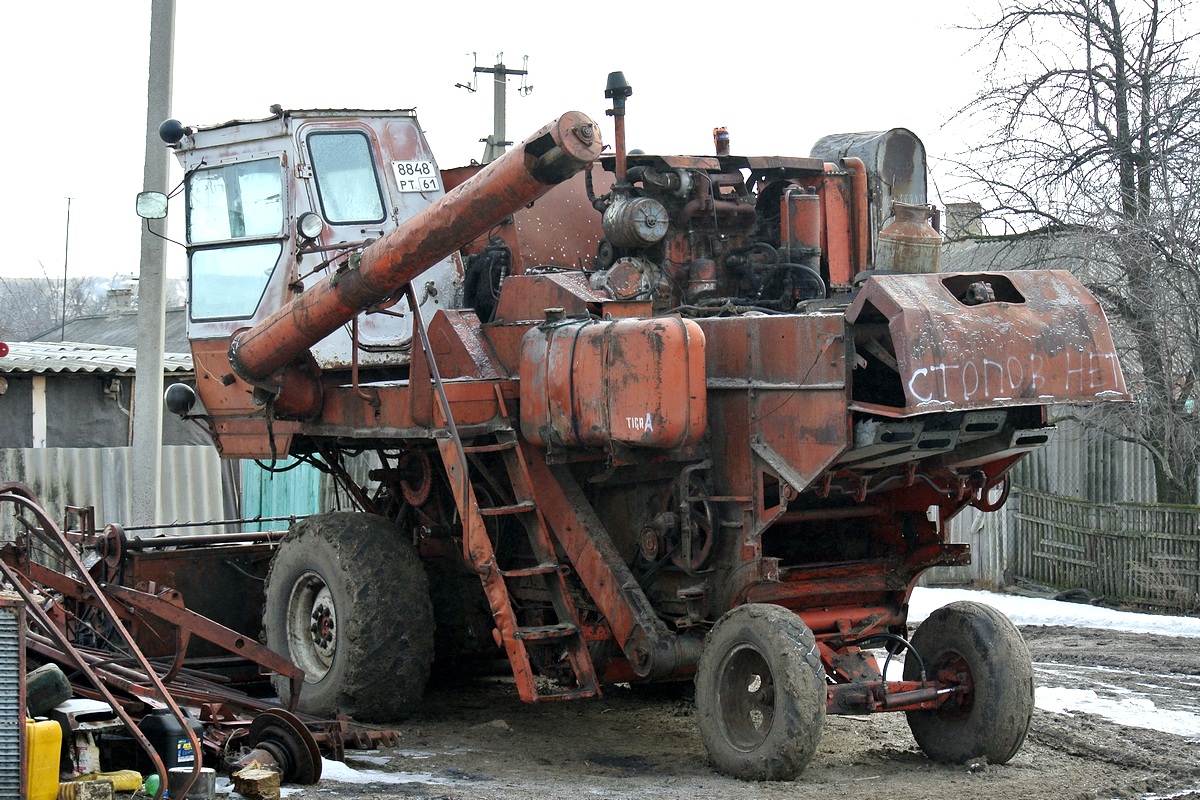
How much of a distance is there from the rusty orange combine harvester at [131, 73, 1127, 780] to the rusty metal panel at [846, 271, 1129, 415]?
15mm

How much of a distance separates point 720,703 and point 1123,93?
36.0ft

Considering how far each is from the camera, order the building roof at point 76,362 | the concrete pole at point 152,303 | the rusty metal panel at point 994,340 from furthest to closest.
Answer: the building roof at point 76,362
the concrete pole at point 152,303
the rusty metal panel at point 994,340

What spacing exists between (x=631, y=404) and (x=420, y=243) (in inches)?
58.1

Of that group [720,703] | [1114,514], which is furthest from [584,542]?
[1114,514]

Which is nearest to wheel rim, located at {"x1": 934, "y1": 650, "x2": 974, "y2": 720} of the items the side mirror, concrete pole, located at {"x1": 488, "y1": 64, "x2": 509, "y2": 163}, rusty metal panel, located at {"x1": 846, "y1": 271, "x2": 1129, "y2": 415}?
rusty metal panel, located at {"x1": 846, "y1": 271, "x2": 1129, "y2": 415}

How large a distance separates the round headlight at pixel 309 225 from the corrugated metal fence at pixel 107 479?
743cm

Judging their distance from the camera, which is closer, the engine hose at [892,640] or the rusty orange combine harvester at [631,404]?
the rusty orange combine harvester at [631,404]

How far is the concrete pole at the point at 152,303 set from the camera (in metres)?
12.3

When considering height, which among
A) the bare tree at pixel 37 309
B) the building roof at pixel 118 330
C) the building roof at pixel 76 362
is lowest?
the building roof at pixel 76 362

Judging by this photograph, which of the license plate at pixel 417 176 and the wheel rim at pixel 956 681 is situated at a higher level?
the license plate at pixel 417 176

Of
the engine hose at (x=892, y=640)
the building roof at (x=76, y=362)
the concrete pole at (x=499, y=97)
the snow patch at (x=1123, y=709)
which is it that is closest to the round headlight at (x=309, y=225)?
the engine hose at (x=892, y=640)

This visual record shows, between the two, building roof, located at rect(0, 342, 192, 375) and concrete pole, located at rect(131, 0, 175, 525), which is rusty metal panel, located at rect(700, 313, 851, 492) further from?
building roof, located at rect(0, 342, 192, 375)

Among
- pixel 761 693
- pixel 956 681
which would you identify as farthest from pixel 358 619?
pixel 956 681

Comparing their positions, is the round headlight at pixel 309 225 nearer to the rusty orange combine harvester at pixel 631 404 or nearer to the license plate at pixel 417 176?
the rusty orange combine harvester at pixel 631 404
